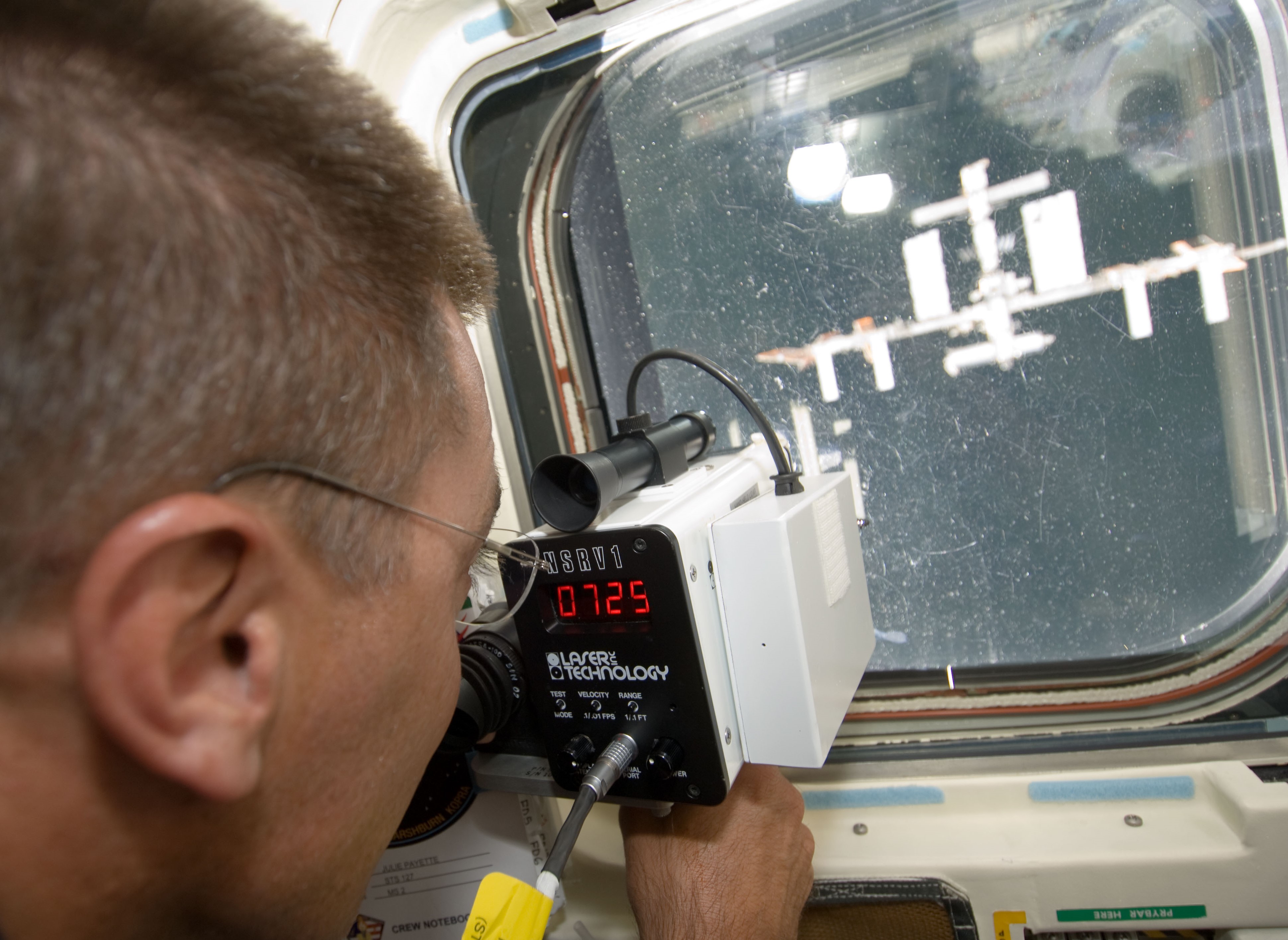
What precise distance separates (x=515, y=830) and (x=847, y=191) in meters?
1.26

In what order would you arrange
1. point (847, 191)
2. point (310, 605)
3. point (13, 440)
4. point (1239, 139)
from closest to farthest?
point (13, 440)
point (310, 605)
point (1239, 139)
point (847, 191)

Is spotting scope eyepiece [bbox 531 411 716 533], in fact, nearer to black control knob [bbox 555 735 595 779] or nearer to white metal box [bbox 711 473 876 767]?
white metal box [bbox 711 473 876 767]

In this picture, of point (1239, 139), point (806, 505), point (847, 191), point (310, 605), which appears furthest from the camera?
point (847, 191)

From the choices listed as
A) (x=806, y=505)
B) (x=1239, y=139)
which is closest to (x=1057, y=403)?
(x=1239, y=139)

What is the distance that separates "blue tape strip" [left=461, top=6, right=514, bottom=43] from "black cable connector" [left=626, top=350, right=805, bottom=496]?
2.25 feet

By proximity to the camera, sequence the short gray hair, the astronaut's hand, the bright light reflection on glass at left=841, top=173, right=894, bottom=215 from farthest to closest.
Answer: the bright light reflection on glass at left=841, top=173, right=894, bottom=215 → the astronaut's hand → the short gray hair

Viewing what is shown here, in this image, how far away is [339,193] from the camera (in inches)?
22.0

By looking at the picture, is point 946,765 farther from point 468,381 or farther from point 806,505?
point 468,381

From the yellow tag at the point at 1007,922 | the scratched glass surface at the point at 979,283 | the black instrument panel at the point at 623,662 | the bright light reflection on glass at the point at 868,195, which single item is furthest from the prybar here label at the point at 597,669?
the bright light reflection on glass at the point at 868,195

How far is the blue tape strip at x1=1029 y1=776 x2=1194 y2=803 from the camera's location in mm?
1099

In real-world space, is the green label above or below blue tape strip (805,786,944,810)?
below

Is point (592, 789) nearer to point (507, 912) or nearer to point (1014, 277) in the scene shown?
point (507, 912)

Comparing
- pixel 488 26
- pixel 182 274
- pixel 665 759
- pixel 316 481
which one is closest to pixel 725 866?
pixel 665 759

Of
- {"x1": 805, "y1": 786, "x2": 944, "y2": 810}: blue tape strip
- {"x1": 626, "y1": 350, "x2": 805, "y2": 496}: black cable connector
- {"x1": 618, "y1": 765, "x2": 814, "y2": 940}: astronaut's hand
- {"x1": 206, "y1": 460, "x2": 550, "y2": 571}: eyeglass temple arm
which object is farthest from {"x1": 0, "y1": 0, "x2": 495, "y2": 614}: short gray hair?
{"x1": 805, "y1": 786, "x2": 944, "y2": 810}: blue tape strip
